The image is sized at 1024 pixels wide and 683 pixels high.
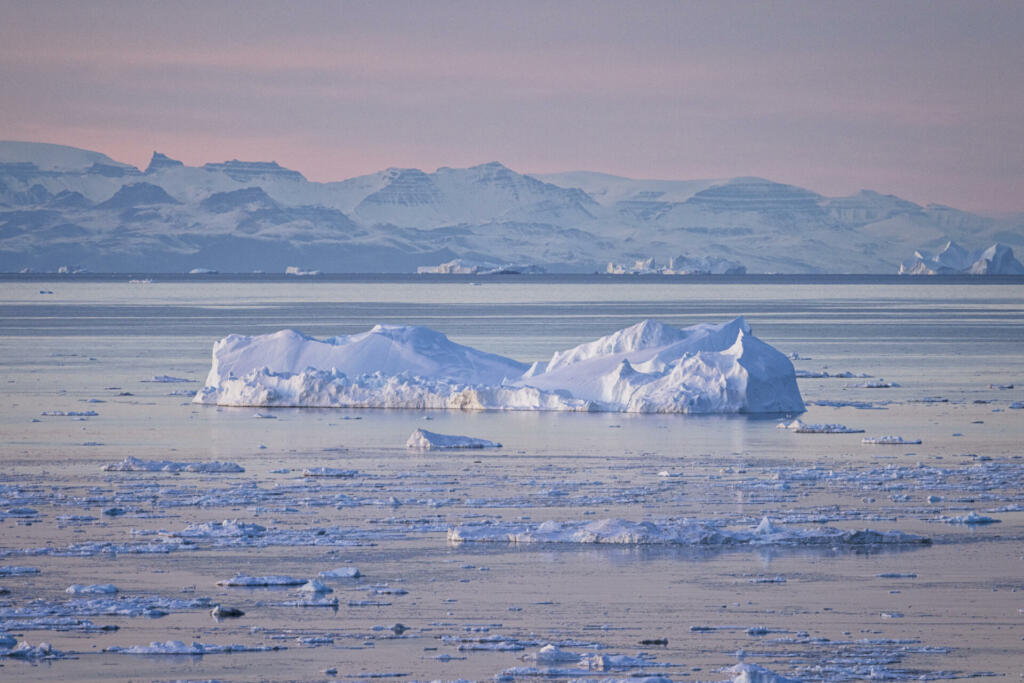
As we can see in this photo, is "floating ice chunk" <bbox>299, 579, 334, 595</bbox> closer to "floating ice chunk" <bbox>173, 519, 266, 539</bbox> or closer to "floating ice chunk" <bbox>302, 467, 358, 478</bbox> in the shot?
"floating ice chunk" <bbox>173, 519, 266, 539</bbox>

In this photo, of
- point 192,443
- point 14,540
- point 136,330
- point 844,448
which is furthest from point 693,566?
point 136,330

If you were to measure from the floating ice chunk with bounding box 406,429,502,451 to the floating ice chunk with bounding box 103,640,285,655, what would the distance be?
12.0 m

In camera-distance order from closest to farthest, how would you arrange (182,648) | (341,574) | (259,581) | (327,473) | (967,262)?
1. (182,648)
2. (259,581)
3. (341,574)
4. (327,473)
5. (967,262)

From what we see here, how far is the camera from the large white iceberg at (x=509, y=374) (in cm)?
2889

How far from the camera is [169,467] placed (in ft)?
68.0

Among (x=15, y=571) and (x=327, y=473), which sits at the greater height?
(x=327, y=473)

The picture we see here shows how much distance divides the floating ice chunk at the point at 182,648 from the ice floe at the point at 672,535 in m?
4.44

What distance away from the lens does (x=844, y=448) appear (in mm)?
23266

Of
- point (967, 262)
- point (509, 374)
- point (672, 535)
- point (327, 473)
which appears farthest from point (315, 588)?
point (967, 262)

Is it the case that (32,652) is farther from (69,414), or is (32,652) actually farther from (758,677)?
(69,414)

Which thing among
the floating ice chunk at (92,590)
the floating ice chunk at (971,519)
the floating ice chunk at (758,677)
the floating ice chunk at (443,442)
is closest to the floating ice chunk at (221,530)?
the floating ice chunk at (92,590)

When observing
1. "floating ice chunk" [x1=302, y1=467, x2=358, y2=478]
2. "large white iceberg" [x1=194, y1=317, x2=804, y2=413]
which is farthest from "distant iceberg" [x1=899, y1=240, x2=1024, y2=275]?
"floating ice chunk" [x1=302, y1=467, x2=358, y2=478]

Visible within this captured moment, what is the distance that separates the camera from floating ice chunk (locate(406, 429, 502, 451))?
23125 millimetres

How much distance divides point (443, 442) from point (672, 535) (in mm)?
8404
